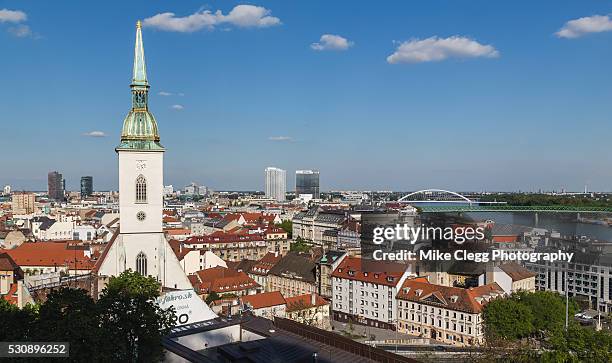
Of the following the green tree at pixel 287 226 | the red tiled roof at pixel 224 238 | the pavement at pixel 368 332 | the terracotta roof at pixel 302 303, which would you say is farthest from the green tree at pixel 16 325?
the green tree at pixel 287 226

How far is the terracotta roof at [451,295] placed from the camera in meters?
36.5

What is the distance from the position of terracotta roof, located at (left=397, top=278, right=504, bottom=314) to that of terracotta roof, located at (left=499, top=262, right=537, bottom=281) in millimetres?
3647

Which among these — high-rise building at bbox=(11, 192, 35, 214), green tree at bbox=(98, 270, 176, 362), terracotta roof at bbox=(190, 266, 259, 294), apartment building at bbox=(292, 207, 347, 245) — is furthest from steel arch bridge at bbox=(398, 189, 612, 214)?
high-rise building at bbox=(11, 192, 35, 214)

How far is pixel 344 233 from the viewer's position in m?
77.6

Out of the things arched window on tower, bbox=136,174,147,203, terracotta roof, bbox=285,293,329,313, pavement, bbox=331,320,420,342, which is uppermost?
arched window on tower, bbox=136,174,147,203

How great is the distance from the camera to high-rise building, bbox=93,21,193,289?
1166 inches

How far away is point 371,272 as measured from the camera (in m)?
43.7

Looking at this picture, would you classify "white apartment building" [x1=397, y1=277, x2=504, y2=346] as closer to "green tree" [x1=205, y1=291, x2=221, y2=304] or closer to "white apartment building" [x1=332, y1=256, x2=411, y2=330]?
"white apartment building" [x1=332, y1=256, x2=411, y2=330]

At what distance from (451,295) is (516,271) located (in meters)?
10.2

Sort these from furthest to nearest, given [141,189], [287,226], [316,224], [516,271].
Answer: [287,226]
[316,224]
[516,271]
[141,189]

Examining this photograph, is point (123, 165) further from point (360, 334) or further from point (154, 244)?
point (360, 334)

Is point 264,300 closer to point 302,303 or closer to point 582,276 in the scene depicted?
point 302,303

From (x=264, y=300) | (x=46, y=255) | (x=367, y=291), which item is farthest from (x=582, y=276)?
(x=46, y=255)

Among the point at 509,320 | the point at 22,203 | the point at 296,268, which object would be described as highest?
the point at 22,203
